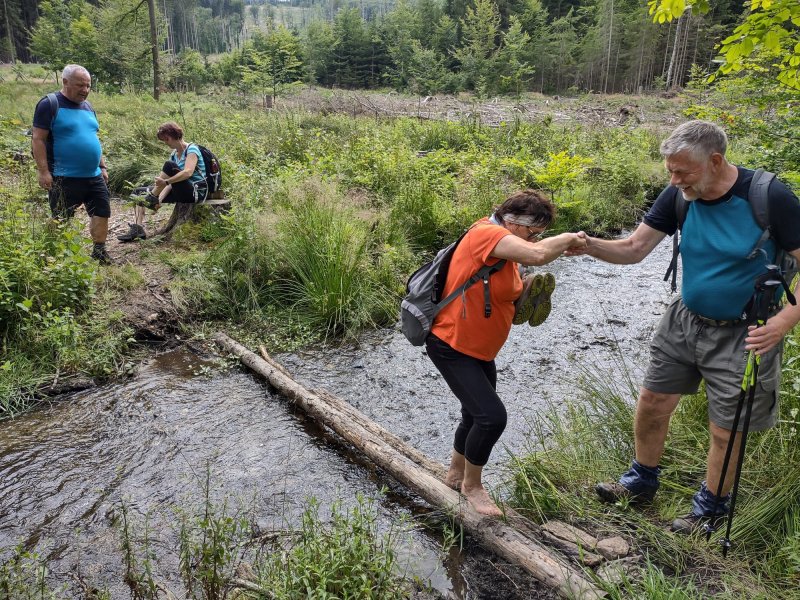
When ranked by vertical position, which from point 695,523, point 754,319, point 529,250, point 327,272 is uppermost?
point 529,250

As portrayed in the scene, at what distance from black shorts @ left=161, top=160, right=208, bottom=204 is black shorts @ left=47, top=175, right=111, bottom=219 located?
1132 millimetres

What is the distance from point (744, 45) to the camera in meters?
3.28

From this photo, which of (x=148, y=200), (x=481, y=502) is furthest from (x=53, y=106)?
(x=481, y=502)

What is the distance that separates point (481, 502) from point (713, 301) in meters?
1.70

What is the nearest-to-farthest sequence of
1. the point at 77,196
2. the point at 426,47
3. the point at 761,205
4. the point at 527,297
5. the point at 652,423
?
the point at 761,205 → the point at 527,297 → the point at 652,423 → the point at 77,196 → the point at 426,47

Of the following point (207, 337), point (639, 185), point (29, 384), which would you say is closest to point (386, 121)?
point (639, 185)

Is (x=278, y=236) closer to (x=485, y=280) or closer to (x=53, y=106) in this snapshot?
(x=53, y=106)

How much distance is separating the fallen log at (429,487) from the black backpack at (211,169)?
3393 mm

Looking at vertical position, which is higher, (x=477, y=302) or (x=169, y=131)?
(x=169, y=131)

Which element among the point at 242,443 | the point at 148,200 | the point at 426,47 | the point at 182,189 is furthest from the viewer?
the point at 426,47

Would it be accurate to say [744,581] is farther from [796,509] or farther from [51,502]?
[51,502]

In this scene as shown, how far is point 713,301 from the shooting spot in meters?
2.74

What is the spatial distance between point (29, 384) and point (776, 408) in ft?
18.1

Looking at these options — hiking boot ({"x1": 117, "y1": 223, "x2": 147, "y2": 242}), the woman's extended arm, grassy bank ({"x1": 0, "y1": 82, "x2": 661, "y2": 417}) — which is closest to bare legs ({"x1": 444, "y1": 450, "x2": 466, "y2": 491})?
the woman's extended arm
